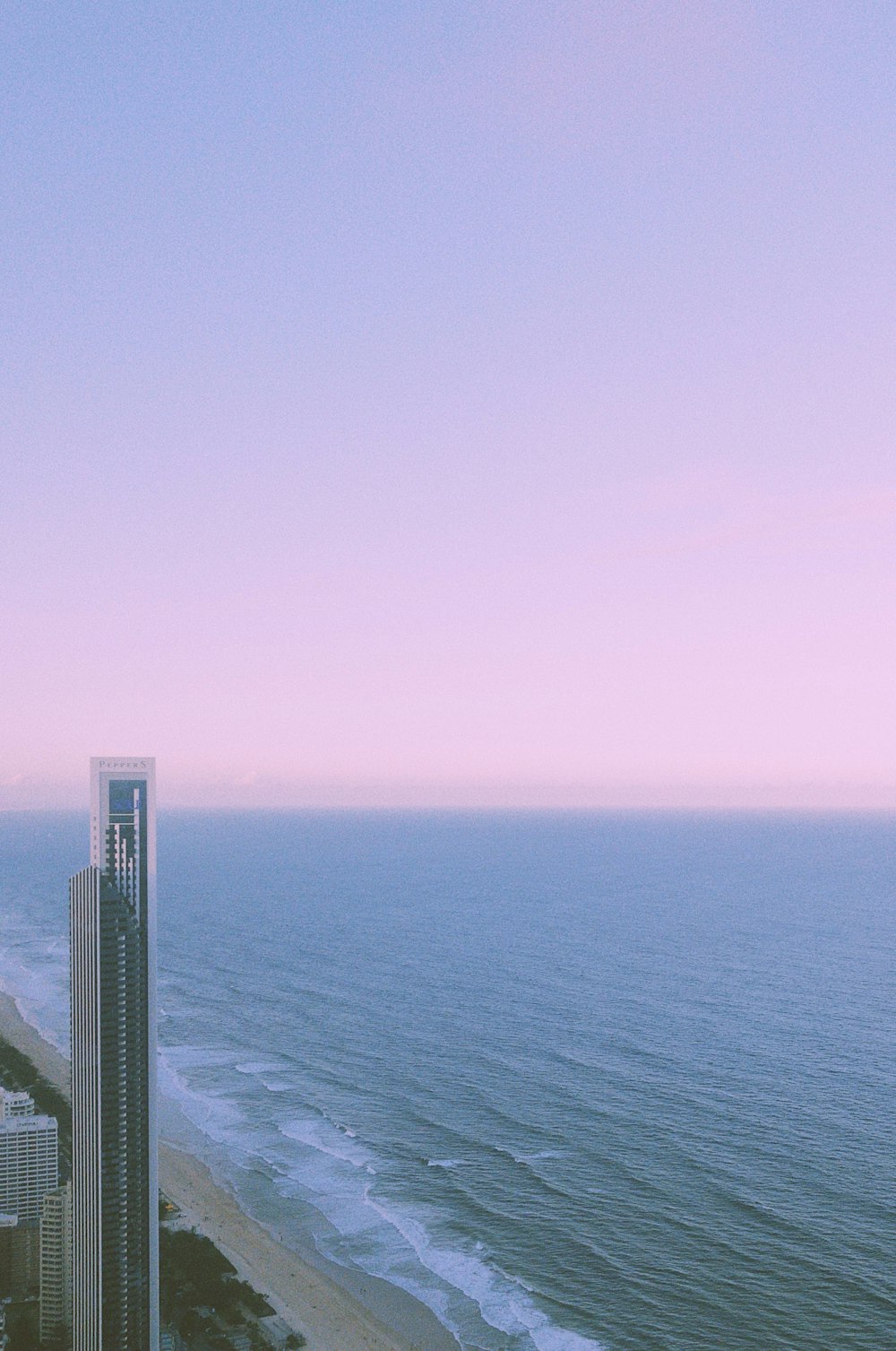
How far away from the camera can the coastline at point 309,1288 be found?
69938 mm

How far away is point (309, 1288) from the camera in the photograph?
7650 cm

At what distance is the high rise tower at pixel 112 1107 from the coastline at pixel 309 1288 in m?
13.4

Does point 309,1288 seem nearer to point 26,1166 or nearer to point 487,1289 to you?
point 487,1289

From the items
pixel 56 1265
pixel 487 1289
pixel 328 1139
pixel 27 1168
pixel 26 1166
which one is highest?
pixel 26 1166

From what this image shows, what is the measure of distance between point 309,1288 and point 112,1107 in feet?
86.0

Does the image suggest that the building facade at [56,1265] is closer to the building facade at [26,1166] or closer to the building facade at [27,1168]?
the building facade at [27,1168]

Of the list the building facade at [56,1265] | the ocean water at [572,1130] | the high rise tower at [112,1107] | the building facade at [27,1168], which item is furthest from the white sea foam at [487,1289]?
the building facade at [27,1168]

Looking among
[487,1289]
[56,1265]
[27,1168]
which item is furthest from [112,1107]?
[487,1289]

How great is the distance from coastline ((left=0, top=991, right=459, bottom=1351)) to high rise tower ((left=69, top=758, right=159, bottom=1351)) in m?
13.4

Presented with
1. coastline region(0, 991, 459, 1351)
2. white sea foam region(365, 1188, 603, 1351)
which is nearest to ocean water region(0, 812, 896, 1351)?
white sea foam region(365, 1188, 603, 1351)

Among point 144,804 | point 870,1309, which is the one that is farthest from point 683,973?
point 144,804

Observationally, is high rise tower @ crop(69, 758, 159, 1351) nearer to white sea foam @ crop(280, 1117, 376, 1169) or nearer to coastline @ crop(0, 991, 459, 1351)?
coastline @ crop(0, 991, 459, 1351)

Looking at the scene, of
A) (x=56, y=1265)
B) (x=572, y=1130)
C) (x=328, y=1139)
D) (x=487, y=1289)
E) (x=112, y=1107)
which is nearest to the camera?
(x=112, y=1107)

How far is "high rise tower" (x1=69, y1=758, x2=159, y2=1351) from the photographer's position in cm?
6306
